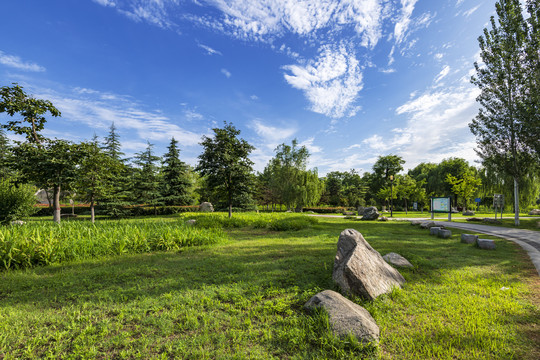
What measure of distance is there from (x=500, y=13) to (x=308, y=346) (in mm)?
23549

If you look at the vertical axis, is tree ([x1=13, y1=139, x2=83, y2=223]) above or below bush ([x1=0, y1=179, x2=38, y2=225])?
above

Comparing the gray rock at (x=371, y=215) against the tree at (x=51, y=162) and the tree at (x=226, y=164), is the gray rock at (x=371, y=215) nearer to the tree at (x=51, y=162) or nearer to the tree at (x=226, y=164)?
the tree at (x=226, y=164)

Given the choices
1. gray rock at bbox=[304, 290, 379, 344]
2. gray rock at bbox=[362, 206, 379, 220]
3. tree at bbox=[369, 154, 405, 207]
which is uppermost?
tree at bbox=[369, 154, 405, 207]

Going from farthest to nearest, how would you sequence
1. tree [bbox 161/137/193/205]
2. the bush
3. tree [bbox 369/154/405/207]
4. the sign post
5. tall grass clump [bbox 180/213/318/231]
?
tree [bbox 369/154/405/207]
tree [bbox 161/137/193/205]
the sign post
the bush
tall grass clump [bbox 180/213/318/231]

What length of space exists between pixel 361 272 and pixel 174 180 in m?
23.6

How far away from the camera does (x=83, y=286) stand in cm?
388

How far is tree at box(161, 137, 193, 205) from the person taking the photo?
23.6 m

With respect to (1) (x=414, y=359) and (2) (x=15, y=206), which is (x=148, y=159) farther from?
(1) (x=414, y=359)

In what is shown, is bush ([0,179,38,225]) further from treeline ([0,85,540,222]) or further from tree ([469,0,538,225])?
tree ([469,0,538,225])

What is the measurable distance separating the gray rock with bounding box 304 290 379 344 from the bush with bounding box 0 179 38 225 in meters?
16.3

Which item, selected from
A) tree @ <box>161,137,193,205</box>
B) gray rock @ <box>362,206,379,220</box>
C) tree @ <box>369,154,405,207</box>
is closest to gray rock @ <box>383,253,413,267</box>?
gray rock @ <box>362,206,379,220</box>

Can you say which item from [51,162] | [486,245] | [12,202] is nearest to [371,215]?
[486,245]

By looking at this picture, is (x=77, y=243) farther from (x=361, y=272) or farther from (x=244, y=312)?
(x=361, y=272)

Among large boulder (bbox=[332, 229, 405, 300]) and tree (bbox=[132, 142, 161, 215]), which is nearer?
large boulder (bbox=[332, 229, 405, 300])
